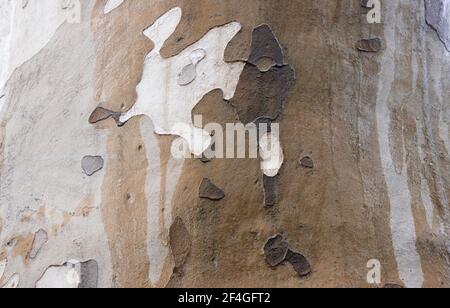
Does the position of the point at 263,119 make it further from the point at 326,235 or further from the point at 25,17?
the point at 25,17

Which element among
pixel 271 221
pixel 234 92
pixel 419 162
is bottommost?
pixel 419 162

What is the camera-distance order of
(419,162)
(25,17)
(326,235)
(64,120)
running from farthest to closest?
1. (25,17)
2. (64,120)
3. (419,162)
4. (326,235)

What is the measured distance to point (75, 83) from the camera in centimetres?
195

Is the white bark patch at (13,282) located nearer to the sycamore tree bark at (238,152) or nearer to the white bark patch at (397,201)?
the sycamore tree bark at (238,152)

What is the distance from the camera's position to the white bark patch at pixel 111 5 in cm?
198

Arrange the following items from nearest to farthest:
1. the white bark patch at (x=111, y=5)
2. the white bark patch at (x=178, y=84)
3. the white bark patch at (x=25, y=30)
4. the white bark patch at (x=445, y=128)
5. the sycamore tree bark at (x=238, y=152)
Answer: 1. the sycamore tree bark at (x=238, y=152)
2. the white bark patch at (x=178, y=84)
3. the white bark patch at (x=445, y=128)
4. the white bark patch at (x=111, y=5)
5. the white bark patch at (x=25, y=30)

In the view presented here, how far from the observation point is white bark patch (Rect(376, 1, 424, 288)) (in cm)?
166

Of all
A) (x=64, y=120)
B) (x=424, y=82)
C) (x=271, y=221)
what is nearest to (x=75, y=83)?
(x=64, y=120)

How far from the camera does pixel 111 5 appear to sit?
1999 millimetres

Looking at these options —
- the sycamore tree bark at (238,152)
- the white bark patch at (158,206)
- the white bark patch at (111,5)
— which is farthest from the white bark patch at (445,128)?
the white bark patch at (111,5)

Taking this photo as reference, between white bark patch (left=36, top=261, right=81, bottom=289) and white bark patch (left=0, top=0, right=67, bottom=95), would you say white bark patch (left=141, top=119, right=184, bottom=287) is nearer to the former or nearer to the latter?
white bark patch (left=36, top=261, right=81, bottom=289)

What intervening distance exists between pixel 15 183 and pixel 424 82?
882 mm

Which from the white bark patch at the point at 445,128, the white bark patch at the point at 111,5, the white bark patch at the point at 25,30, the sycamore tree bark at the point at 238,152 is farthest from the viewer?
the white bark patch at the point at 25,30

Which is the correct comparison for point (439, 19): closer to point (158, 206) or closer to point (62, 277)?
point (158, 206)
